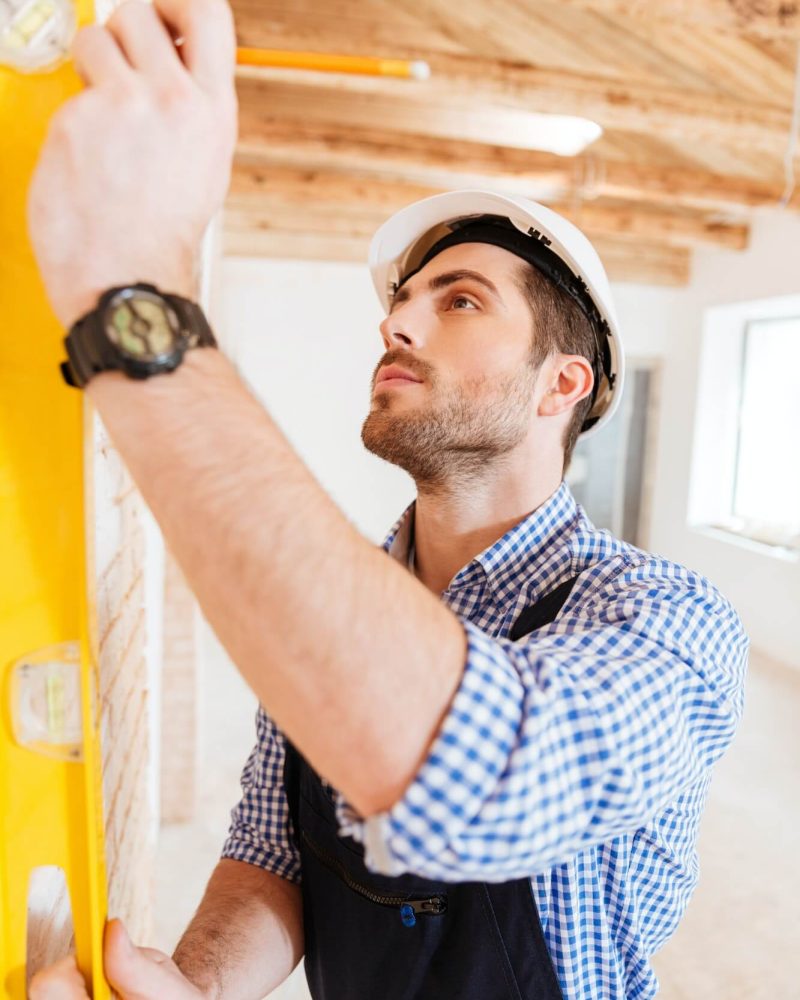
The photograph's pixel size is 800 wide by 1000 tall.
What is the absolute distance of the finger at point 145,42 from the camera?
0.56 metres

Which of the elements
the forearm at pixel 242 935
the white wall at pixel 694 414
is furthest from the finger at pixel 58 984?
the white wall at pixel 694 414

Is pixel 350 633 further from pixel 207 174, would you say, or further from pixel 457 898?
pixel 457 898

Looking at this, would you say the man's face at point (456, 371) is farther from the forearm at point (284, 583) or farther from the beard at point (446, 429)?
the forearm at point (284, 583)

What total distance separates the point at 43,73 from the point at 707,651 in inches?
32.2

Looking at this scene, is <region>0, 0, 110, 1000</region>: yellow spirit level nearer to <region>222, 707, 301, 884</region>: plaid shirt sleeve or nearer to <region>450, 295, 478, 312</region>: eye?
<region>222, 707, 301, 884</region>: plaid shirt sleeve

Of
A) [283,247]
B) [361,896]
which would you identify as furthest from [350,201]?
[361,896]

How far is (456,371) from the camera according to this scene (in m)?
1.29

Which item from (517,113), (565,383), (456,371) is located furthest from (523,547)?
(517,113)

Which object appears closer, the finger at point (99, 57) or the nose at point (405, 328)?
the finger at point (99, 57)

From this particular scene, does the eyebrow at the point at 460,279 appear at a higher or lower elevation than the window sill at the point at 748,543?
higher

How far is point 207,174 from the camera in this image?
58 centimetres

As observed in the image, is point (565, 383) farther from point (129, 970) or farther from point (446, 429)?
point (129, 970)

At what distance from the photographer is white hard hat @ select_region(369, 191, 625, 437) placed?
1365 mm

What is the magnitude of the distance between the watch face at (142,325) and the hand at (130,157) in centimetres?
2
